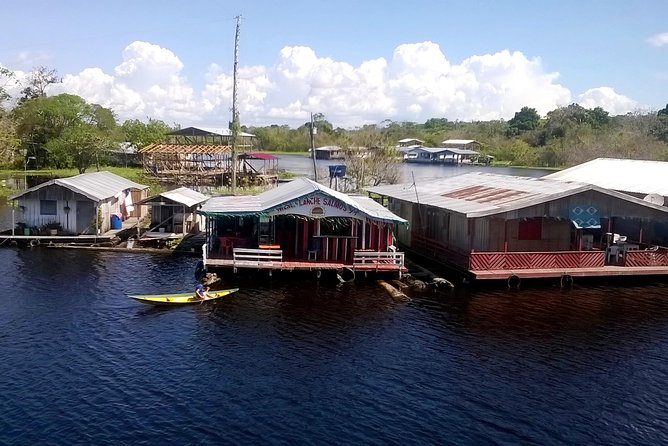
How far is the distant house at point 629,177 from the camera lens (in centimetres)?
4103

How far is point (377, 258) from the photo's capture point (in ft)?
108

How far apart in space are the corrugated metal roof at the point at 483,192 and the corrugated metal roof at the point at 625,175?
775 cm

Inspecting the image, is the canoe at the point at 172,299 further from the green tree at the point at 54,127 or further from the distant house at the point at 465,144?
the distant house at the point at 465,144

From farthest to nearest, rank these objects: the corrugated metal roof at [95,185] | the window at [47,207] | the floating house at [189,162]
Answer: the floating house at [189,162], the window at [47,207], the corrugated metal roof at [95,185]

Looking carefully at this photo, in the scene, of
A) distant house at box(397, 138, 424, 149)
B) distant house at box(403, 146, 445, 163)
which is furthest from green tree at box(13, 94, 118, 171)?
distant house at box(397, 138, 424, 149)

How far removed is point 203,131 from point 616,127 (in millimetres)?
109708

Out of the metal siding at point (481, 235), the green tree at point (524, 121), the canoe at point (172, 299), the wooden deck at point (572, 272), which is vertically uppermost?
the green tree at point (524, 121)

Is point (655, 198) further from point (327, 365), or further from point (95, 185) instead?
point (95, 185)

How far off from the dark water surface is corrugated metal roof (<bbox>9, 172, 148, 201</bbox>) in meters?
9.12

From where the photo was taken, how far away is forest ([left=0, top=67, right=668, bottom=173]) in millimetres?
79625

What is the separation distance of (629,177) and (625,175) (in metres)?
0.84

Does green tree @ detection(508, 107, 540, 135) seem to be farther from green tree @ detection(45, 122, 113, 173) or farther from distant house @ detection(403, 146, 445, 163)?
green tree @ detection(45, 122, 113, 173)

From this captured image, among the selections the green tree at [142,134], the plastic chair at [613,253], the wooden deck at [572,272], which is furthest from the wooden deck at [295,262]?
the green tree at [142,134]

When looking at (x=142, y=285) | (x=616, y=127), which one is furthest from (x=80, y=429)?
(x=616, y=127)
